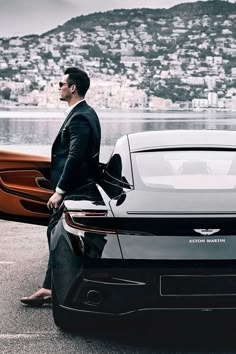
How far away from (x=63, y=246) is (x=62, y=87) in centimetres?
154

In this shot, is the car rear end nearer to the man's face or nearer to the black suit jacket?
the black suit jacket

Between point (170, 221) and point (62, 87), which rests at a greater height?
point (62, 87)

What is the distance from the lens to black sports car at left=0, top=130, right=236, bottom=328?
388 centimetres

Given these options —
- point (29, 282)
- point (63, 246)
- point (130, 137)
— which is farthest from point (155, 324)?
point (29, 282)

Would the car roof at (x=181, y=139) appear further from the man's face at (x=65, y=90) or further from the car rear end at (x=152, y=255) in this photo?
the car rear end at (x=152, y=255)

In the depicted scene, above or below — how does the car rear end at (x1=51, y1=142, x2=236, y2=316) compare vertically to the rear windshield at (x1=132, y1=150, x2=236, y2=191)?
below

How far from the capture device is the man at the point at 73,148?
506cm

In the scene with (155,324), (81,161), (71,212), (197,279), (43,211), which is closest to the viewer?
(197,279)

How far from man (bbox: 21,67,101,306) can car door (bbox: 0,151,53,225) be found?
688 millimetres

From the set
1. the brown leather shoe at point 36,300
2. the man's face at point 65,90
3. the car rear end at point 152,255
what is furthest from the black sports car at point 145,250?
the man's face at point 65,90

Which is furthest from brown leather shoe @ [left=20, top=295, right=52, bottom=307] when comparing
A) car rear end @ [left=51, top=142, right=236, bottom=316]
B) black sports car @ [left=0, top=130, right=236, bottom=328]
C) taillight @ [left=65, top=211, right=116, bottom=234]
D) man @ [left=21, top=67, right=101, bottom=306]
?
taillight @ [left=65, top=211, right=116, bottom=234]

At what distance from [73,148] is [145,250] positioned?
1.37 metres

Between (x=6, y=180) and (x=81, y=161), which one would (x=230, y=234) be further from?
(x=6, y=180)

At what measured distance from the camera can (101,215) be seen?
410 centimetres
